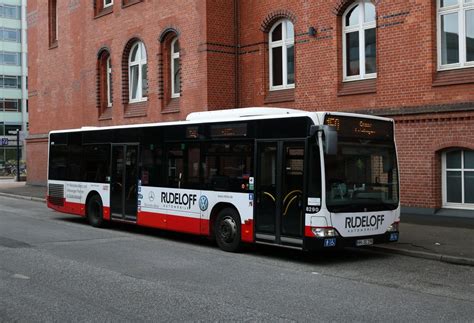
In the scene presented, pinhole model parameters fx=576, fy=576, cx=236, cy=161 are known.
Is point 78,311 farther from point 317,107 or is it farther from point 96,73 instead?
point 96,73

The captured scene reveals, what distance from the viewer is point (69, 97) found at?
97.7 feet

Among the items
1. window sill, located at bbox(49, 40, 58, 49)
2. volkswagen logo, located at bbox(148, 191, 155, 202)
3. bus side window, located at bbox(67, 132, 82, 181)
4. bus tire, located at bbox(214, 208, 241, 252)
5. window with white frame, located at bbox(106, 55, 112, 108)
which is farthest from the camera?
window sill, located at bbox(49, 40, 58, 49)

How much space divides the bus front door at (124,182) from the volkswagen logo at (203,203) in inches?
101

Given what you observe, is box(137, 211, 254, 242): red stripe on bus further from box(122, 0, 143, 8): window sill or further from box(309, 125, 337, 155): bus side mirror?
box(122, 0, 143, 8): window sill

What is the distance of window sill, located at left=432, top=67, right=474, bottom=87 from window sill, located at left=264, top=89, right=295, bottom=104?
521 cm

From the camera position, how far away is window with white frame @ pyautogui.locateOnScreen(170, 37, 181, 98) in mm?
22453

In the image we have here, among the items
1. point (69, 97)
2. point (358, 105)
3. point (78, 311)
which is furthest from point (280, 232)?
point (69, 97)

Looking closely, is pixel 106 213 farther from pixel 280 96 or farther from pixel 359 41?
pixel 359 41

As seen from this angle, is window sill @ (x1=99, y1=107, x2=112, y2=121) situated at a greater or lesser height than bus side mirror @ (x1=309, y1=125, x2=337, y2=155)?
greater

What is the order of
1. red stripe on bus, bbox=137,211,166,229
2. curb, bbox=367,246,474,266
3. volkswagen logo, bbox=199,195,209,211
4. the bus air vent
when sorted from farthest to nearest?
the bus air vent < red stripe on bus, bbox=137,211,166,229 < volkswagen logo, bbox=199,195,209,211 < curb, bbox=367,246,474,266

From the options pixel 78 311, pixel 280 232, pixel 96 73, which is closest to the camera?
pixel 78 311

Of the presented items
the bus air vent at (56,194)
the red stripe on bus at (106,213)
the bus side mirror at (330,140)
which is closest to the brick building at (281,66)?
the bus air vent at (56,194)

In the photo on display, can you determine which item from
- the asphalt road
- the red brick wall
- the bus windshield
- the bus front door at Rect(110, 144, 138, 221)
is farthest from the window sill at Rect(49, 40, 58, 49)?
the bus windshield

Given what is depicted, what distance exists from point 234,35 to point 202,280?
13959mm
